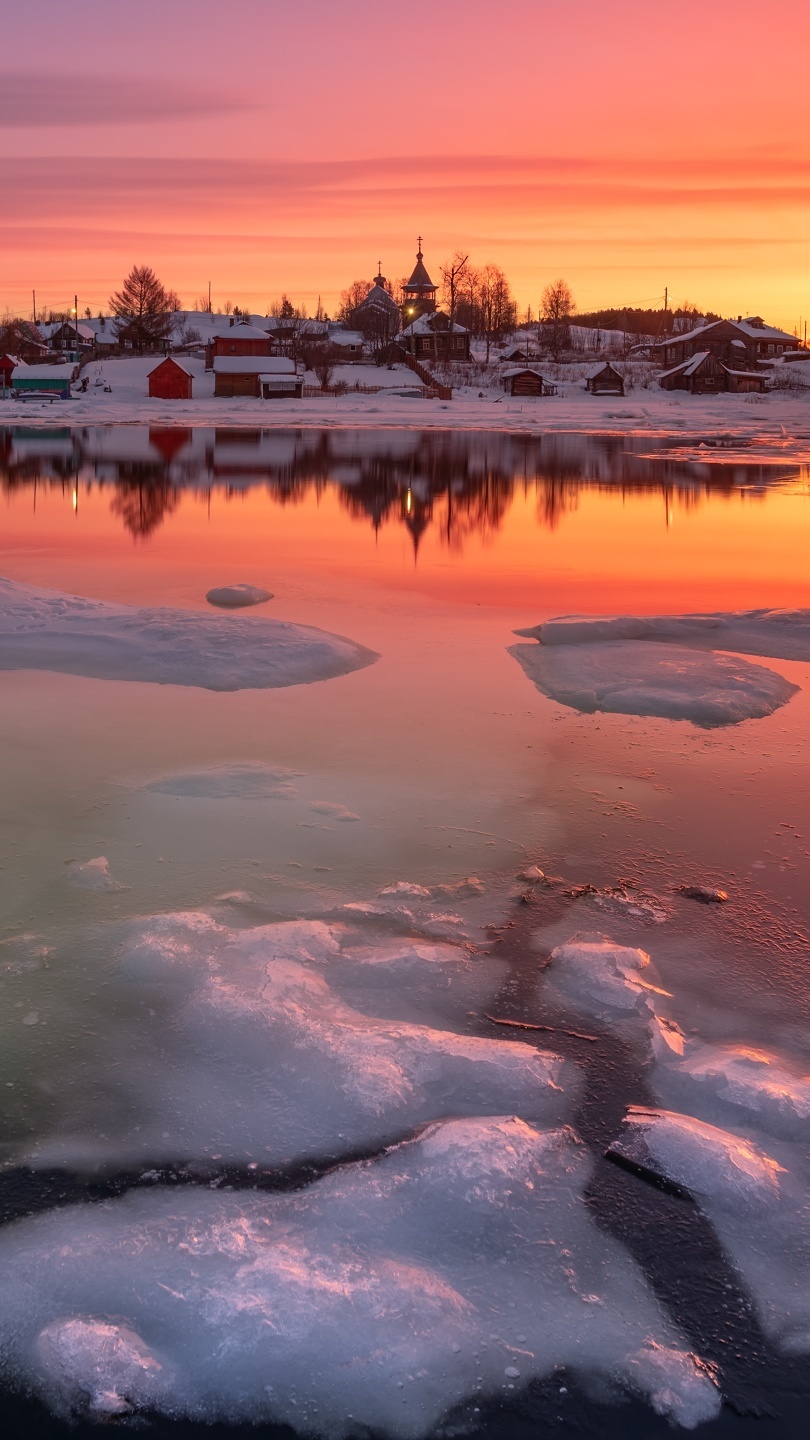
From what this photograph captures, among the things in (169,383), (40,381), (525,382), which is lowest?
(169,383)

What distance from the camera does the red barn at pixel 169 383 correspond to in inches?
2869

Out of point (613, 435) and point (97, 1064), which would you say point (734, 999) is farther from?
point (613, 435)

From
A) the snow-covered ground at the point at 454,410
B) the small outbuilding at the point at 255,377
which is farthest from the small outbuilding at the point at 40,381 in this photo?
the small outbuilding at the point at 255,377

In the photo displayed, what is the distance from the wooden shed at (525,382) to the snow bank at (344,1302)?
250ft

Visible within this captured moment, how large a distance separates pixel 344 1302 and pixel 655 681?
6299 mm

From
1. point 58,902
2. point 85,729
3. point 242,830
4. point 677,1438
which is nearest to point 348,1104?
point 677,1438

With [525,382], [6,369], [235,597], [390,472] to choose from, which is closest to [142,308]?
[6,369]

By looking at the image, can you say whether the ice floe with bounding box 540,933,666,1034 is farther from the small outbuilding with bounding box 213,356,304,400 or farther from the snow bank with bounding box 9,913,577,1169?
the small outbuilding with bounding box 213,356,304,400

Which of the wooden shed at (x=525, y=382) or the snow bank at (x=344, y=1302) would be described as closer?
the snow bank at (x=344, y=1302)

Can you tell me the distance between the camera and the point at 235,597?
38.2 feet

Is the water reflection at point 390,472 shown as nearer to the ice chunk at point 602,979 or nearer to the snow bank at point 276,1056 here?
the ice chunk at point 602,979

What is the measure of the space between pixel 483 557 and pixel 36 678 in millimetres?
8513

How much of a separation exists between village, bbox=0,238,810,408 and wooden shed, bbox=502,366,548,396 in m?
0.07

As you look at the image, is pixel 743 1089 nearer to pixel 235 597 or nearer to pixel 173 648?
pixel 173 648
